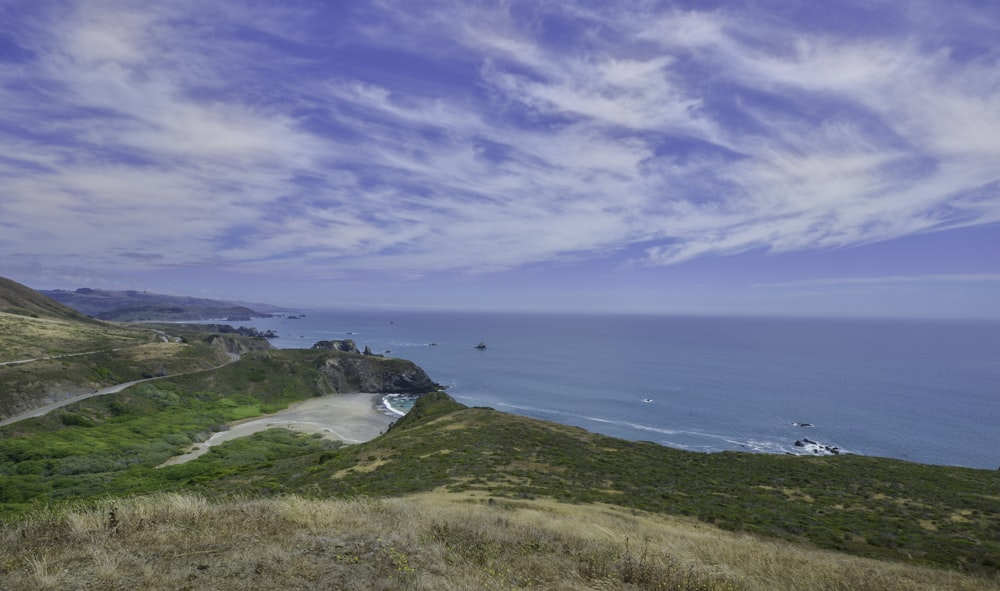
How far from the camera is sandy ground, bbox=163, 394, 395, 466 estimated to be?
210 ft

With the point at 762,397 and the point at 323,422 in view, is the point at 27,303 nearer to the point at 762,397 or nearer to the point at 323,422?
the point at 323,422

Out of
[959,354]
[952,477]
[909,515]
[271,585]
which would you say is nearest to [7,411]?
[271,585]

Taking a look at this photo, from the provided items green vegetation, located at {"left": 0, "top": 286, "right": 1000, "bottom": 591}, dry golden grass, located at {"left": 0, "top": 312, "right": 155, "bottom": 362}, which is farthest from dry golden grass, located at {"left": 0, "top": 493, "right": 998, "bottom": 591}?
dry golden grass, located at {"left": 0, "top": 312, "right": 155, "bottom": 362}

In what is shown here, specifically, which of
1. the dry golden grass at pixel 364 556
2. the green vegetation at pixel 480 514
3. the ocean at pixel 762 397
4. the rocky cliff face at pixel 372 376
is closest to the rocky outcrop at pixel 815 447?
the ocean at pixel 762 397

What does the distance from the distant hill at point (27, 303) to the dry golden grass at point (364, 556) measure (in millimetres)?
188224

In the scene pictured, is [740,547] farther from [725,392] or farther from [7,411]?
[725,392]

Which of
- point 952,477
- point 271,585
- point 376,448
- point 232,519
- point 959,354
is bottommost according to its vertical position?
point 376,448

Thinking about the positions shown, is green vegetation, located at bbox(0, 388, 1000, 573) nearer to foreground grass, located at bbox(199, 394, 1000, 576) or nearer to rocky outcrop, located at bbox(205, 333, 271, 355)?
foreground grass, located at bbox(199, 394, 1000, 576)

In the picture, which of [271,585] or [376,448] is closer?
[271,585]

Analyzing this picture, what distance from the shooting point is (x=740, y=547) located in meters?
13.8

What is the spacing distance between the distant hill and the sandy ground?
120 metres

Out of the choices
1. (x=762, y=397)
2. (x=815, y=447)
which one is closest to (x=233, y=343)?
(x=762, y=397)

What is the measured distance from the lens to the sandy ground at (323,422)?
64.0 metres

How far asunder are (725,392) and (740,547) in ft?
341
